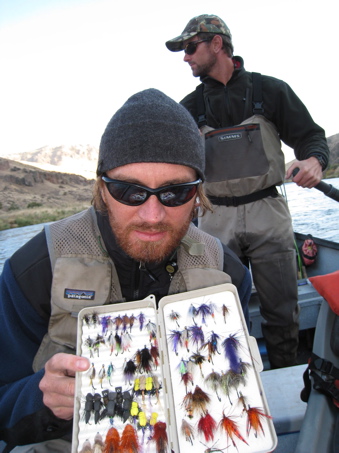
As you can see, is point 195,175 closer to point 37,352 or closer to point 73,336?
point 73,336

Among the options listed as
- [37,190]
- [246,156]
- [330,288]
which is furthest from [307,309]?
[37,190]

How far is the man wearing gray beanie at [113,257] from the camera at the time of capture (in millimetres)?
1819

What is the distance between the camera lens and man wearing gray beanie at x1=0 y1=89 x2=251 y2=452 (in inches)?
71.6

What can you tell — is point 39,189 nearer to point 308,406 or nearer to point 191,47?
point 191,47

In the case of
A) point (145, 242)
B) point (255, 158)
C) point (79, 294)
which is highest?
point (255, 158)

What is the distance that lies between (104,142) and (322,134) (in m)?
2.28

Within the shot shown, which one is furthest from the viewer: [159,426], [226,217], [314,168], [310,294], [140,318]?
[310,294]

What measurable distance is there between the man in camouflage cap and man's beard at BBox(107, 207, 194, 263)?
1.58 metres

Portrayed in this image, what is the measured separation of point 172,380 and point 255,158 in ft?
7.99

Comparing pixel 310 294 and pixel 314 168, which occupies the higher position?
pixel 314 168

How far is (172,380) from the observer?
5.08 ft

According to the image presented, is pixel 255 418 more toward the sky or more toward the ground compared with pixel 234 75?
more toward the ground

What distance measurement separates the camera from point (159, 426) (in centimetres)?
145

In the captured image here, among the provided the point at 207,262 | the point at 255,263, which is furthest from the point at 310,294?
the point at 207,262
